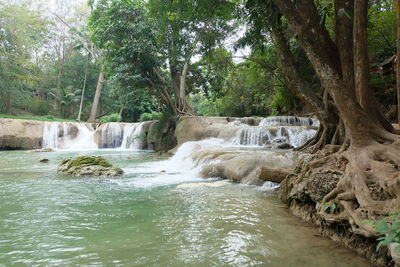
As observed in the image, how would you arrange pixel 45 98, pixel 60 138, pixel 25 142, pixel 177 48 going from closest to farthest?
pixel 177 48 < pixel 25 142 < pixel 60 138 < pixel 45 98

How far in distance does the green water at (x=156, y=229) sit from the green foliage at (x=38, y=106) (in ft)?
95.5

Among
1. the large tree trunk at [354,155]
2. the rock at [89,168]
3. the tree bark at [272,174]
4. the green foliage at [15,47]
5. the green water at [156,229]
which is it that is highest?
the green foliage at [15,47]

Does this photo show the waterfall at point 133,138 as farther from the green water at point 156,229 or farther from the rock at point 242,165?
the green water at point 156,229

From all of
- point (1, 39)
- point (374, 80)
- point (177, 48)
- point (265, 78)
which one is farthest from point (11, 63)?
A: point (374, 80)

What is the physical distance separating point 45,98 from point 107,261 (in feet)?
123

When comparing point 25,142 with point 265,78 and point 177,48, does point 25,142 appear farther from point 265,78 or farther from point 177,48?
Answer: point 265,78

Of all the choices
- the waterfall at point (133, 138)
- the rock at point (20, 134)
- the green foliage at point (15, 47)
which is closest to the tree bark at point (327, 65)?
the waterfall at point (133, 138)

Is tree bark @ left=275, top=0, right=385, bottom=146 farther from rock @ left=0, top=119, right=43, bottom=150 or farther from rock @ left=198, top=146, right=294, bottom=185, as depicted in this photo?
rock @ left=0, top=119, right=43, bottom=150

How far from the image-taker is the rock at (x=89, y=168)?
309 inches

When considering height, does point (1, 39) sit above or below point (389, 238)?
above

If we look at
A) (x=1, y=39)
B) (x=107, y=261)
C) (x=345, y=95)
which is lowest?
(x=107, y=261)

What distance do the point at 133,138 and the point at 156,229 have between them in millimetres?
15974

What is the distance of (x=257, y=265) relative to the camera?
268cm

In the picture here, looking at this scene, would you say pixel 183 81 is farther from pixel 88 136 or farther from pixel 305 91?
pixel 305 91
